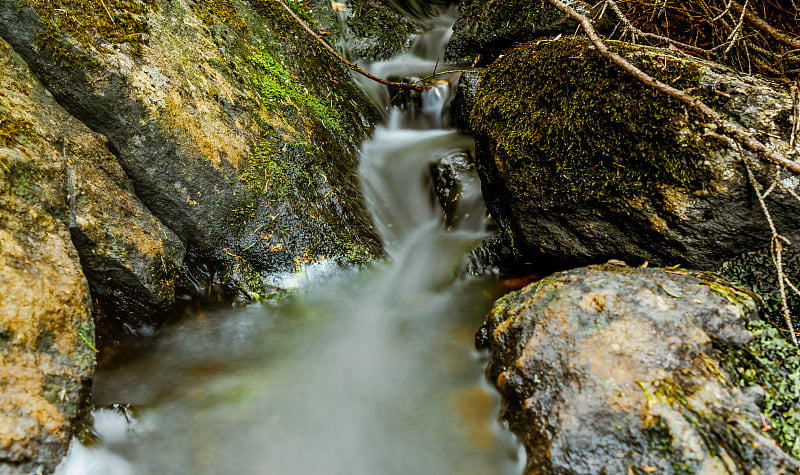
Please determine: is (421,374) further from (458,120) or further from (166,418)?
(458,120)

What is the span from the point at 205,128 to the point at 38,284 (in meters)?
1.64

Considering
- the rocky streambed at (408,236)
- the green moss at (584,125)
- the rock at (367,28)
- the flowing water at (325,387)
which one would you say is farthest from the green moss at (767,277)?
the rock at (367,28)

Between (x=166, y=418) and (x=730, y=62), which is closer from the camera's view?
(x=166, y=418)

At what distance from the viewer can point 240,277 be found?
129 inches

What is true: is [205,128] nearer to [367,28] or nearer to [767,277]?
[767,277]

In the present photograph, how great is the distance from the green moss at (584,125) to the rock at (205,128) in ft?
5.17

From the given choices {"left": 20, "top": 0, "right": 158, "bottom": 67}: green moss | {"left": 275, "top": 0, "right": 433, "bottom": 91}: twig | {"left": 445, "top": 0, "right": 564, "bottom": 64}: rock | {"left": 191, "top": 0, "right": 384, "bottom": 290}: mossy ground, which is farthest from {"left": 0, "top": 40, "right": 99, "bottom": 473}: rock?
{"left": 445, "top": 0, "right": 564, "bottom": 64}: rock

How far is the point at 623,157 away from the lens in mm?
2658

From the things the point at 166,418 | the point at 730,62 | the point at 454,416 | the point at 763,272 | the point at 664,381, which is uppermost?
the point at 730,62

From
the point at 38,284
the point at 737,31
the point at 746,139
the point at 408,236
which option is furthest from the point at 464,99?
the point at 38,284

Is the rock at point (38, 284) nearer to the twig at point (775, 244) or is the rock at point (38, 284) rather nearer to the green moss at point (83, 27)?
the green moss at point (83, 27)

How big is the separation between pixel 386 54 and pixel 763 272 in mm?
6109

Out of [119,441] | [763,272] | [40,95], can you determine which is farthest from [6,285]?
[763,272]

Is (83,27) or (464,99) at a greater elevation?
(83,27)
